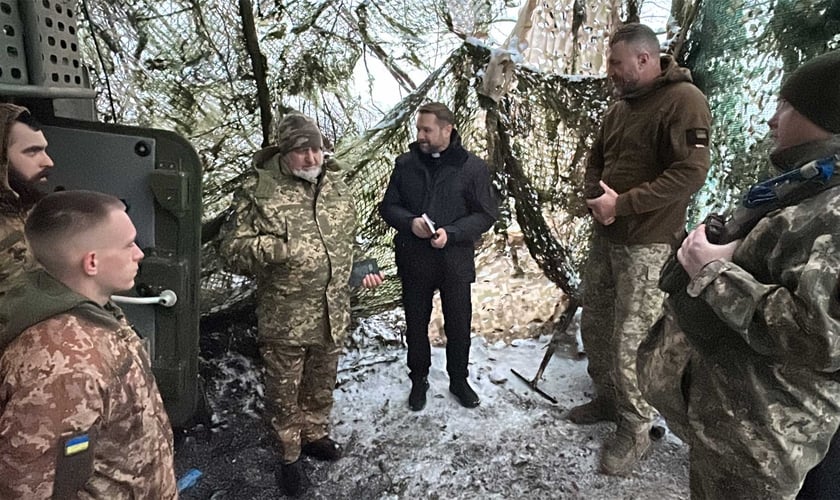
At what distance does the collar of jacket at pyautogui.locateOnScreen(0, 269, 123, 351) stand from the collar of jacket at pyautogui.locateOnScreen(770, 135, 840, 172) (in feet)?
5.95

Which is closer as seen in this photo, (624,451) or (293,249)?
(293,249)

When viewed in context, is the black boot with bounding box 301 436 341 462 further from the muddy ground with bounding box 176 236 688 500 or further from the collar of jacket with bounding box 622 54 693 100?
the collar of jacket with bounding box 622 54 693 100

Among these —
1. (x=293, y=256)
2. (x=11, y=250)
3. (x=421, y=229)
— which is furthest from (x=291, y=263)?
(x=11, y=250)

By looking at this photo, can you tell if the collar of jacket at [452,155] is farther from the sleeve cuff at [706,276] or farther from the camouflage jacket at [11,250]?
the camouflage jacket at [11,250]

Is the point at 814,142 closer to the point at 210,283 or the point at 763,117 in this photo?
the point at 763,117

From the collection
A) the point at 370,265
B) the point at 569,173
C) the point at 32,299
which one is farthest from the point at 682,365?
the point at 569,173

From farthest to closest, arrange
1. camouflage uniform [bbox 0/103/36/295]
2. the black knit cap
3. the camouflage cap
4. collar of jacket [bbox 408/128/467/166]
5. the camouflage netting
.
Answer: collar of jacket [bbox 408/128/467/166] → the camouflage netting → the camouflage cap → camouflage uniform [bbox 0/103/36/295] → the black knit cap

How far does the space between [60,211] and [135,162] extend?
0.65m

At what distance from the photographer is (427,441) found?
3088 millimetres

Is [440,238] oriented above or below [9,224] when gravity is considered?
below

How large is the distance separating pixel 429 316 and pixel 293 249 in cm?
113

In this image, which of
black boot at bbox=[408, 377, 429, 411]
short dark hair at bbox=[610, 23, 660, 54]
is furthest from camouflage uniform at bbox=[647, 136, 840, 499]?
black boot at bbox=[408, 377, 429, 411]

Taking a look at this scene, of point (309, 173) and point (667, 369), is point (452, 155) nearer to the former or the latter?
point (309, 173)

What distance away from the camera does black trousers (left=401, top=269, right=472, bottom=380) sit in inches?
128
